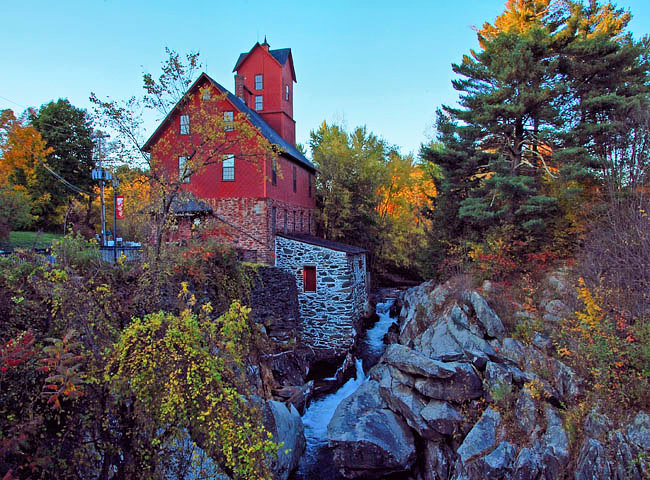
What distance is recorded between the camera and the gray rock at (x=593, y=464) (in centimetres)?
634

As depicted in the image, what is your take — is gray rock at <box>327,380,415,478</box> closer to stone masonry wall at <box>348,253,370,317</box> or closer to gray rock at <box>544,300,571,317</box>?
gray rock at <box>544,300,571,317</box>

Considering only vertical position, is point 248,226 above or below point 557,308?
above

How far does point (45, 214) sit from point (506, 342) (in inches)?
1391

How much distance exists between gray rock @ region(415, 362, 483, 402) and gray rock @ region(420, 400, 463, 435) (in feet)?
0.80

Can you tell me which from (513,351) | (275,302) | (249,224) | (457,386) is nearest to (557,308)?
(513,351)

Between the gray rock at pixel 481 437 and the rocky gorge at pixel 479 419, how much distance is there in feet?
0.06

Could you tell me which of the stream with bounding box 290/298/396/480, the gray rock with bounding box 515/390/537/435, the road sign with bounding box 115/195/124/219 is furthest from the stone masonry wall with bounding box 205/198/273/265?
the gray rock with bounding box 515/390/537/435

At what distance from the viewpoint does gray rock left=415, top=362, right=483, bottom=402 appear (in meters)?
8.98

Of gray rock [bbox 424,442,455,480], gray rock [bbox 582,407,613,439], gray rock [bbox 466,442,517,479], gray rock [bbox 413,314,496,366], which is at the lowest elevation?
gray rock [bbox 424,442,455,480]

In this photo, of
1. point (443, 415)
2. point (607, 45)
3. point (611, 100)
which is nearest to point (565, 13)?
point (607, 45)

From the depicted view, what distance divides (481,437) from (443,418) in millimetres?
943

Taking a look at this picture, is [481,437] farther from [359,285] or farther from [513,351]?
[359,285]

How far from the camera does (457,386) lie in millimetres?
9055

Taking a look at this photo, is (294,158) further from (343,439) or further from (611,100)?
(343,439)
